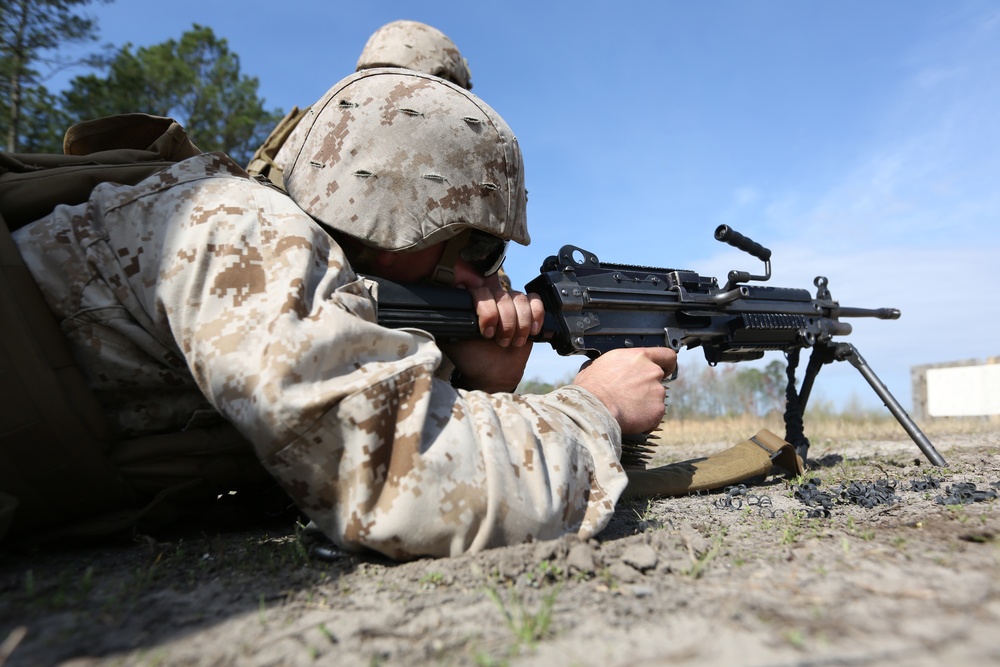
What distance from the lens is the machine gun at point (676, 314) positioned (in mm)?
2383

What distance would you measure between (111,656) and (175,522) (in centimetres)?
121

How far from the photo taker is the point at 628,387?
2.34 meters

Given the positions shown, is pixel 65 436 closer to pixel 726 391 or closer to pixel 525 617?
pixel 525 617

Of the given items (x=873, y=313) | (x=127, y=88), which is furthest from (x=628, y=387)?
(x=127, y=88)

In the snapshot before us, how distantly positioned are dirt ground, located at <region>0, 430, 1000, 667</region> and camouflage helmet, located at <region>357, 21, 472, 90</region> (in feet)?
6.64

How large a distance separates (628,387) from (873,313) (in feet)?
12.5

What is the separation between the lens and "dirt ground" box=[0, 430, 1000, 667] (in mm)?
1102

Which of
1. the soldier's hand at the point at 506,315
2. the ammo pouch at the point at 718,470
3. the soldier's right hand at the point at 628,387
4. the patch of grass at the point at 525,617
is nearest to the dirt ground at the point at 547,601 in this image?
the patch of grass at the point at 525,617

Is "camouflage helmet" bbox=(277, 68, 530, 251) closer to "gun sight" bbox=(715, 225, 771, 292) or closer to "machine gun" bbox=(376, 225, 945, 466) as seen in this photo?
"machine gun" bbox=(376, 225, 945, 466)

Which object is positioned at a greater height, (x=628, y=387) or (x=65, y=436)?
(x=628, y=387)

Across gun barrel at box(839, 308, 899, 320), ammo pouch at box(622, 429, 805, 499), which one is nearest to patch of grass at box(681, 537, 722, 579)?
ammo pouch at box(622, 429, 805, 499)

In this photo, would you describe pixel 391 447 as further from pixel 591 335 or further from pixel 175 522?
pixel 591 335

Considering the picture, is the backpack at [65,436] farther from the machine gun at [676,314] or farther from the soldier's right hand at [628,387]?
the soldier's right hand at [628,387]

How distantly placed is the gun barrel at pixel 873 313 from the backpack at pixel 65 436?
4.40m
